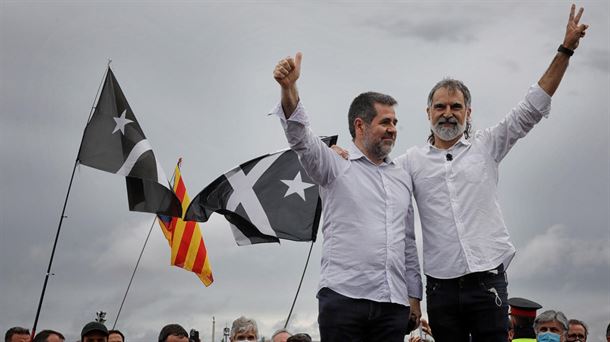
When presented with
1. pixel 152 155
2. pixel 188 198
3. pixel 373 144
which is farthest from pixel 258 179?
pixel 373 144

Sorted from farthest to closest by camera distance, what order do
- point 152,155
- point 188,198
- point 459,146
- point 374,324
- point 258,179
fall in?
point 188,198
point 152,155
point 258,179
point 459,146
point 374,324

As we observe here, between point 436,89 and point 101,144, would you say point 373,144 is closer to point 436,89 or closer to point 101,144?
point 436,89

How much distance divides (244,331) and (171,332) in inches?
35.7

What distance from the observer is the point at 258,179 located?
1148 centimetres

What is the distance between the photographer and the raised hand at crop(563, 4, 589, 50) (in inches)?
219

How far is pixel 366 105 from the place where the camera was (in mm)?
5688

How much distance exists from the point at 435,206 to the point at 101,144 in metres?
7.65

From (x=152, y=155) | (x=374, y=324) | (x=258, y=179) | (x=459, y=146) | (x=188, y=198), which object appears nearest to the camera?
(x=374, y=324)

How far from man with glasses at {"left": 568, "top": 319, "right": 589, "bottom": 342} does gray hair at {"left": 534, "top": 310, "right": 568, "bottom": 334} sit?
73 centimetres

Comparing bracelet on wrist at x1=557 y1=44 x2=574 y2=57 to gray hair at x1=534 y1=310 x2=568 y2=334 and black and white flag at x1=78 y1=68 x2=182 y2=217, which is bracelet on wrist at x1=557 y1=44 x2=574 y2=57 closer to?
gray hair at x1=534 y1=310 x2=568 y2=334

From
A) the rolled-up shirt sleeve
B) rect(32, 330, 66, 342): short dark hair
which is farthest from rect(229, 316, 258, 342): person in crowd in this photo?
the rolled-up shirt sleeve

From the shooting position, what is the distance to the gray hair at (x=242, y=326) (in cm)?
1002

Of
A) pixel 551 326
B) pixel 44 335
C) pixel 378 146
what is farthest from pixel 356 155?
pixel 44 335

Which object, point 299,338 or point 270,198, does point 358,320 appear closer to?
point 299,338
